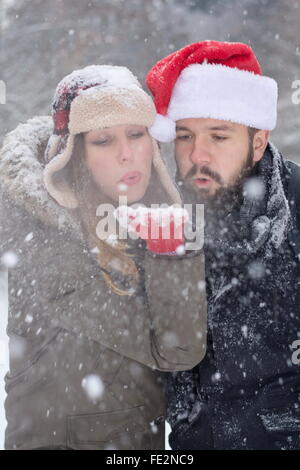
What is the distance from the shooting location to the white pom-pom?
2404mm

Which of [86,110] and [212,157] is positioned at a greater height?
[86,110]

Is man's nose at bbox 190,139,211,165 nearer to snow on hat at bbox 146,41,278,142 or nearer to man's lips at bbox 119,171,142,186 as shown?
snow on hat at bbox 146,41,278,142

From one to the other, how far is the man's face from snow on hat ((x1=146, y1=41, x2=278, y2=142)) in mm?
63

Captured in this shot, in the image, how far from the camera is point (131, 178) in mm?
2295

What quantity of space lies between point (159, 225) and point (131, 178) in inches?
21.8

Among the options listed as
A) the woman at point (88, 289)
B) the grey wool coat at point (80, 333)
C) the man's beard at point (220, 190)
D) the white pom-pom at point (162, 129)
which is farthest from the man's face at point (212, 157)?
the grey wool coat at point (80, 333)

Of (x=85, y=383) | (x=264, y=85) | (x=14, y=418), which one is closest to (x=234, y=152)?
(x=264, y=85)

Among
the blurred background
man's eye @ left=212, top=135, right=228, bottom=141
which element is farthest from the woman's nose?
the blurred background

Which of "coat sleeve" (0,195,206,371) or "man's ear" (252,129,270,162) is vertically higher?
"man's ear" (252,129,270,162)

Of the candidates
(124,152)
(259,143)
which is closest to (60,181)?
(124,152)

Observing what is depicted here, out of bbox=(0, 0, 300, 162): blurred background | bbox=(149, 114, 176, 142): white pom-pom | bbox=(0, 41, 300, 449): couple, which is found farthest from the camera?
bbox=(0, 0, 300, 162): blurred background

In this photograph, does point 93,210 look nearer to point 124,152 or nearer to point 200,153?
point 124,152

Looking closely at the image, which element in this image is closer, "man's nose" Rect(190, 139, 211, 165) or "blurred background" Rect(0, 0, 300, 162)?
"man's nose" Rect(190, 139, 211, 165)

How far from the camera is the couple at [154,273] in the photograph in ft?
6.43
